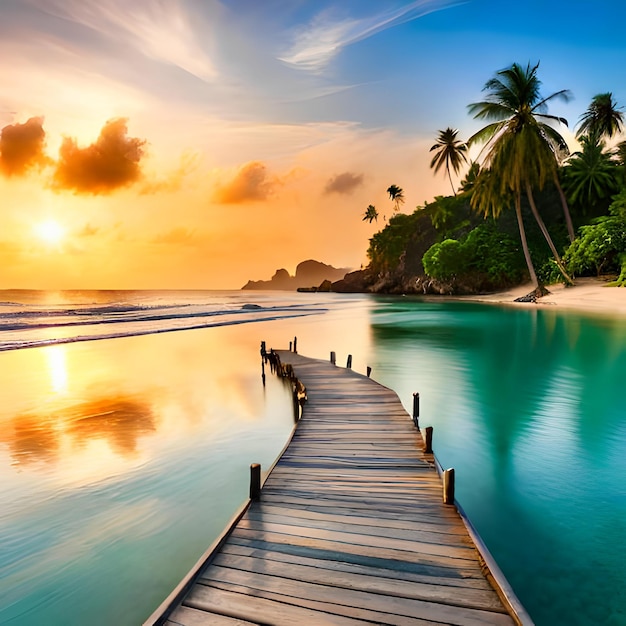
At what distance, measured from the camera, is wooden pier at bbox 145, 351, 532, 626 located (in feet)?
9.70

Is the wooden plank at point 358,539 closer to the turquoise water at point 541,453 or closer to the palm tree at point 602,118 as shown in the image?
the turquoise water at point 541,453

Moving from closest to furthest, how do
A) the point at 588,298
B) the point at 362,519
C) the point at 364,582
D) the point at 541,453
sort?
the point at 364,582, the point at 362,519, the point at 541,453, the point at 588,298

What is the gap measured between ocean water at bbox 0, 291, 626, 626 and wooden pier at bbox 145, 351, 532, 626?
3.94 ft

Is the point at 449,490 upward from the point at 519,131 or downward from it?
downward

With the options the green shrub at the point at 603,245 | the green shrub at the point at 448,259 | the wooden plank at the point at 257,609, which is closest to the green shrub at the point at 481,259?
the green shrub at the point at 448,259

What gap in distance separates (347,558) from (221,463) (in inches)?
178

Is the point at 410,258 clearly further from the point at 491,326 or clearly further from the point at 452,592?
the point at 452,592

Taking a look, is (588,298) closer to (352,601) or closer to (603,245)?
(603,245)

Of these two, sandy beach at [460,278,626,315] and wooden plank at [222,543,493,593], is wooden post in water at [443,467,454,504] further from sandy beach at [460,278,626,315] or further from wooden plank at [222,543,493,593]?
sandy beach at [460,278,626,315]

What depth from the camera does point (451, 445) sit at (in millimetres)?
8094

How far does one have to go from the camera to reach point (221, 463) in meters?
7.55

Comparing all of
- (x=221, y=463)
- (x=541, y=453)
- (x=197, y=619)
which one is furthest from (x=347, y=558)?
(x=541, y=453)

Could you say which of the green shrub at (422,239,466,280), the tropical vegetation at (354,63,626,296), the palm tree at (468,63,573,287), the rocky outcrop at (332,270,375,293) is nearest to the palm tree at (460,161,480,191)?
the tropical vegetation at (354,63,626,296)

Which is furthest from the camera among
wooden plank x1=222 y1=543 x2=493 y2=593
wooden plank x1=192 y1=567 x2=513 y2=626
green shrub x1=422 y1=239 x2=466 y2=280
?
green shrub x1=422 y1=239 x2=466 y2=280
